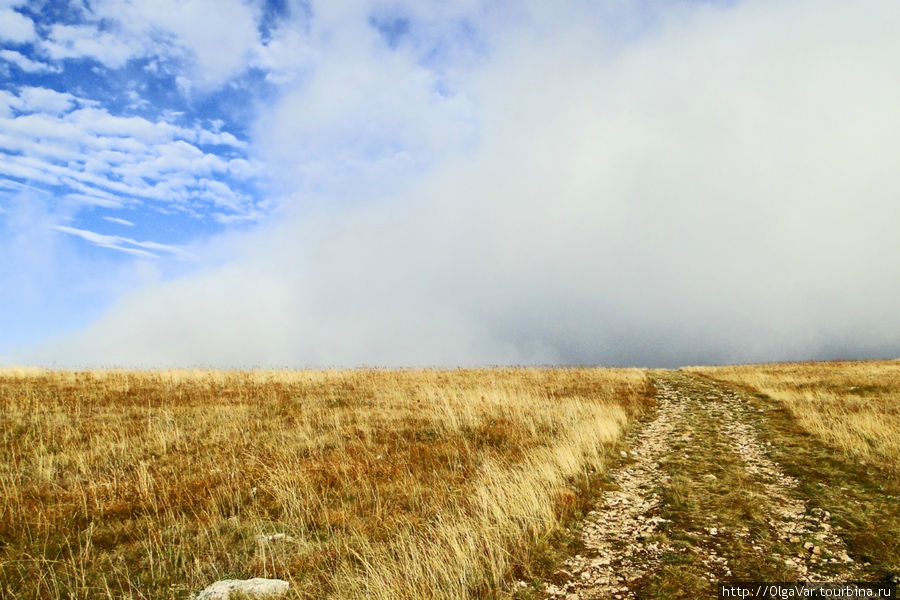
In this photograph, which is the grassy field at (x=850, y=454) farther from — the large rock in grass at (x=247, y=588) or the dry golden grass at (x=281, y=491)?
the large rock in grass at (x=247, y=588)

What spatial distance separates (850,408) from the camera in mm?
19469

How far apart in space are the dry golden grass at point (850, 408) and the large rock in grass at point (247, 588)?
1340 cm

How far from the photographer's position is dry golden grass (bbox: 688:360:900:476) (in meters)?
12.8

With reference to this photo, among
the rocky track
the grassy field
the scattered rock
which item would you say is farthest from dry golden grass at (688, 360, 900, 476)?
the scattered rock

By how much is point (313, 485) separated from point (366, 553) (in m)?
3.47

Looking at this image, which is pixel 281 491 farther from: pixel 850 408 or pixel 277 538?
pixel 850 408

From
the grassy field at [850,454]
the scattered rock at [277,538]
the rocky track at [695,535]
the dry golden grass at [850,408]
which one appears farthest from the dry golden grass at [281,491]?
the dry golden grass at [850,408]

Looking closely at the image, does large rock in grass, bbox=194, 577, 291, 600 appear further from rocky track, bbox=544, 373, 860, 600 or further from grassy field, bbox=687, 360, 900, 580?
grassy field, bbox=687, 360, 900, 580

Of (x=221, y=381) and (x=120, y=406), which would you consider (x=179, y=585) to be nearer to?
(x=120, y=406)

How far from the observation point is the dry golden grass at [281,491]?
6672 mm

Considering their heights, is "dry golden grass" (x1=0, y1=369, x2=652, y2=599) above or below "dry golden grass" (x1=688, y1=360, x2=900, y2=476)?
above

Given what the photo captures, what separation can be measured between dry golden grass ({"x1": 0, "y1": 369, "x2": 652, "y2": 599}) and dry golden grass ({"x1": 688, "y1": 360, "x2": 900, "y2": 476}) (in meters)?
6.46

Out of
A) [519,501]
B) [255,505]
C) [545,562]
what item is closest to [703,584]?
[545,562]

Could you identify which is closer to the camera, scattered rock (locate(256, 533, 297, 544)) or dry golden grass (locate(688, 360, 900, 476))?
scattered rock (locate(256, 533, 297, 544))
